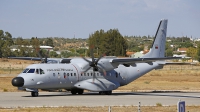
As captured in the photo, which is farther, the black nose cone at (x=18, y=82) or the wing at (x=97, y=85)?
the wing at (x=97, y=85)

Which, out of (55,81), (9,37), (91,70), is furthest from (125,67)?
(9,37)

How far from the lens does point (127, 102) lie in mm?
34875

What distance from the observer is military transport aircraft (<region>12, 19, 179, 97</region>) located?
127 feet

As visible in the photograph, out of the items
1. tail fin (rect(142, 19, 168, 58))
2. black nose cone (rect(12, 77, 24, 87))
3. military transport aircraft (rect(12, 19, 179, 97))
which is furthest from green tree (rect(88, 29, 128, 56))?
black nose cone (rect(12, 77, 24, 87))

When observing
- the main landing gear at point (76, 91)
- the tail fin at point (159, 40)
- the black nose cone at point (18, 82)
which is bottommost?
the main landing gear at point (76, 91)

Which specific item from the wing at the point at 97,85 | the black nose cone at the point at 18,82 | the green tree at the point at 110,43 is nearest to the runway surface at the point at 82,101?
the black nose cone at the point at 18,82

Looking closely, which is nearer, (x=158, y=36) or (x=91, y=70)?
(x=91, y=70)

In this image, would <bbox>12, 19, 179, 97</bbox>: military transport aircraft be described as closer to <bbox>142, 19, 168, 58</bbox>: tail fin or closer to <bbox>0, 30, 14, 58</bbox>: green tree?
<bbox>142, 19, 168, 58</bbox>: tail fin

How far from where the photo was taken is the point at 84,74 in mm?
42125

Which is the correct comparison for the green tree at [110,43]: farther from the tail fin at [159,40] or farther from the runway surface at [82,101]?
the runway surface at [82,101]

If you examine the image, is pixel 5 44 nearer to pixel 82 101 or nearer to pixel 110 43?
pixel 110 43

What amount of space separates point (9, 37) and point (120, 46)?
123ft

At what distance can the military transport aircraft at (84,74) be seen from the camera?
38.7m

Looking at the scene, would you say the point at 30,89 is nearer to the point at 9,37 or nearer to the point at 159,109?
the point at 159,109
